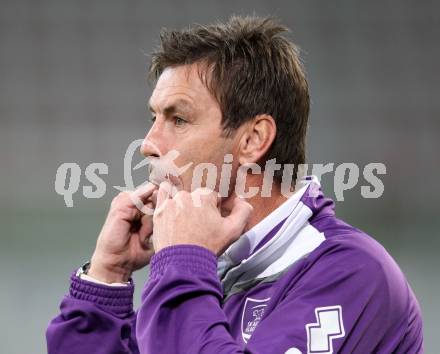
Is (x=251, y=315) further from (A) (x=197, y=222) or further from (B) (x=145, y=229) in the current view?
(B) (x=145, y=229)

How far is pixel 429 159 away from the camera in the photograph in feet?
16.9

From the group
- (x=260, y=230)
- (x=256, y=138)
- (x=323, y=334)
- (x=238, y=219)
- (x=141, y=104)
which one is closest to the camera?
(x=323, y=334)

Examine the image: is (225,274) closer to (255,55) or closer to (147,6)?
(255,55)

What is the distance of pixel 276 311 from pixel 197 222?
208 mm

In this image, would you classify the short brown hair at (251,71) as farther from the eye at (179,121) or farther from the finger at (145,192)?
the finger at (145,192)

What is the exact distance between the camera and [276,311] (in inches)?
51.4

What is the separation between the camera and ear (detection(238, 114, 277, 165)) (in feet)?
5.24

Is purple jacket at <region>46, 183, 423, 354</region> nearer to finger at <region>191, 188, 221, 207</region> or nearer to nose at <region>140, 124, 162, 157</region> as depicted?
finger at <region>191, 188, 221, 207</region>

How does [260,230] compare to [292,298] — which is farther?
[260,230]

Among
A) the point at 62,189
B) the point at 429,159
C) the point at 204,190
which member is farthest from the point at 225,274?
the point at 429,159

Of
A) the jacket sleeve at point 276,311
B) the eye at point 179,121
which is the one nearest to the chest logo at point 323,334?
the jacket sleeve at point 276,311

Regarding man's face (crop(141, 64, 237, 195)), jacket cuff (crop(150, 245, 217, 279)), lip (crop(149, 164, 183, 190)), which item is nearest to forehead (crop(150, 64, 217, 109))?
man's face (crop(141, 64, 237, 195))

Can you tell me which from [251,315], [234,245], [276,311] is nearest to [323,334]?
[276,311]

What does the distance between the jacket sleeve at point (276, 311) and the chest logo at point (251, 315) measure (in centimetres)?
14
